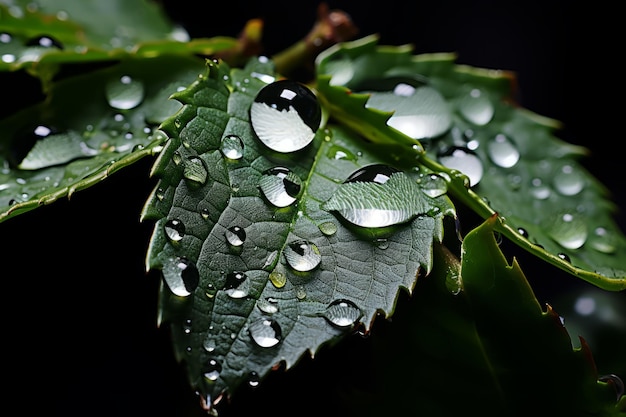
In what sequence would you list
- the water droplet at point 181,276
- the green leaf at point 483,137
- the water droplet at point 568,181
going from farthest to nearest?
the water droplet at point 568,181
the green leaf at point 483,137
the water droplet at point 181,276

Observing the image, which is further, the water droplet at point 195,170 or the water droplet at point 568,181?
the water droplet at point 568,181

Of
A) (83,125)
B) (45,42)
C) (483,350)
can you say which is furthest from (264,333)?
(45,42)

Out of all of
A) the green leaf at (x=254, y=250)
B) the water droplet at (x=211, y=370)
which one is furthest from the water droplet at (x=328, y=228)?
the water droplet at (x=211, y=370)

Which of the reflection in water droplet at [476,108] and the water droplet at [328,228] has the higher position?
the water droplet at [328,228]

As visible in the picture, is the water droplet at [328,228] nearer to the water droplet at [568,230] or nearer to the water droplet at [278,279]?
the water droplet at [278,279]

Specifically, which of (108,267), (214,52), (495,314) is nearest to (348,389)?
(495,314)

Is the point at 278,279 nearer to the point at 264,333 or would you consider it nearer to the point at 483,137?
the point at 264,333
